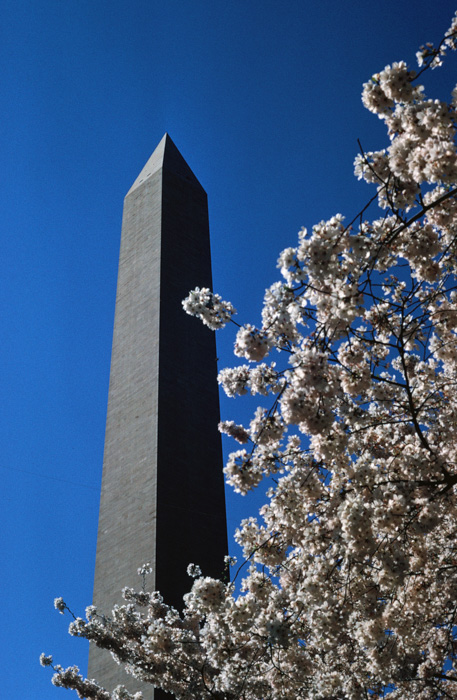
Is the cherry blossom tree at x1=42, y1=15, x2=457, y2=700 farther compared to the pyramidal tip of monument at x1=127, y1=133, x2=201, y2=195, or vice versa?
the pyramidal tip of monument at x1=127, y1=133, x2=201, y2=195

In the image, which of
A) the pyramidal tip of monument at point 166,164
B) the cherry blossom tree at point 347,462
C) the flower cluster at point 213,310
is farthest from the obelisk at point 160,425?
the flower cluster at point 213,310

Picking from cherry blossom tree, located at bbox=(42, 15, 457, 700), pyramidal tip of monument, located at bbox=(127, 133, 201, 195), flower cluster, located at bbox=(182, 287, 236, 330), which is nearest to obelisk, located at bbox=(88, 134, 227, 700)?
pyramidal tip of monument, located at bbox=(127, 133, 201, 195)

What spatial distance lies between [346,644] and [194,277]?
38.6 ft

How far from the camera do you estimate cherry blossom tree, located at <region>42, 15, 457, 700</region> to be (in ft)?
17.0

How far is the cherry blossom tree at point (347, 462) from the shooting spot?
5176mm

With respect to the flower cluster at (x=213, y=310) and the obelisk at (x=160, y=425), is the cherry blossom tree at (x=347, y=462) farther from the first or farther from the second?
the obelisk at (x=160, y=425)

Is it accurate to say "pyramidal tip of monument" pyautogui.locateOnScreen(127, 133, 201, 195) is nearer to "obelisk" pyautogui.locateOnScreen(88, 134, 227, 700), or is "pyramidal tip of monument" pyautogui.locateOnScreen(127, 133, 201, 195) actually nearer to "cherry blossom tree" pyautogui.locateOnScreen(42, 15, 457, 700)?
"obelisk" pyautogui.locateOnScreen(88, 134, 227, 700)

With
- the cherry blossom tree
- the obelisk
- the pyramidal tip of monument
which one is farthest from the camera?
the pyramidal tip of monument

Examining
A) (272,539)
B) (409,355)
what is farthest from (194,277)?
(272,539)

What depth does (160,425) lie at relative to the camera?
1457 cm

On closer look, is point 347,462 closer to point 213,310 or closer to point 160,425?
point 213,310

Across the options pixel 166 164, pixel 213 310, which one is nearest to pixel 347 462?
pixel 213 310

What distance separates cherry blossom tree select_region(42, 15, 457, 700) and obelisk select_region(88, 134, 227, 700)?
4953 mm

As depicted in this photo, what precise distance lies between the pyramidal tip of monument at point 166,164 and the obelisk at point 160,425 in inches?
26.4
